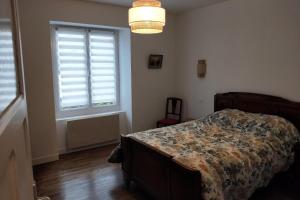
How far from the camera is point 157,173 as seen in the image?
7.88ft

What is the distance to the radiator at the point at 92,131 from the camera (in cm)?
401

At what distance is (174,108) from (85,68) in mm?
2006

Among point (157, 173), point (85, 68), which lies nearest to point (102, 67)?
point (85, 68)

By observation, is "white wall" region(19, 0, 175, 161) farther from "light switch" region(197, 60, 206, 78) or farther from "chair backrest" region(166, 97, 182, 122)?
"light switch" region(197, 60, 206, 78)

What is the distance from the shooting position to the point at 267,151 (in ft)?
8.44

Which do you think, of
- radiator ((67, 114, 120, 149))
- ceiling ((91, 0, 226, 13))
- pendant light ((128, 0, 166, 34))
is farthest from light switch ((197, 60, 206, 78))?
pendant light ((128, 0, 166, 34))

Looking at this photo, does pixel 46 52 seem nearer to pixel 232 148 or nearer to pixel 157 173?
pixel 157 173

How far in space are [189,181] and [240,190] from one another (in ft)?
2.03

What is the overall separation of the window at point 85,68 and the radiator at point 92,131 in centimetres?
33

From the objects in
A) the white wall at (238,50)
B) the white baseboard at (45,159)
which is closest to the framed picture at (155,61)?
the white wall at (238,50)

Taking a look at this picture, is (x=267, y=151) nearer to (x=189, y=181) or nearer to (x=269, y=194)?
(x=269, y=194)

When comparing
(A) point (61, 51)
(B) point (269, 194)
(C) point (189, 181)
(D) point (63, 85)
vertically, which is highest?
(A) point (61, 51)

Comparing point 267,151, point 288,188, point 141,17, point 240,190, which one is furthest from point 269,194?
point 141,17

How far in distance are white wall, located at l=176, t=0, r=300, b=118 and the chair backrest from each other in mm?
164
